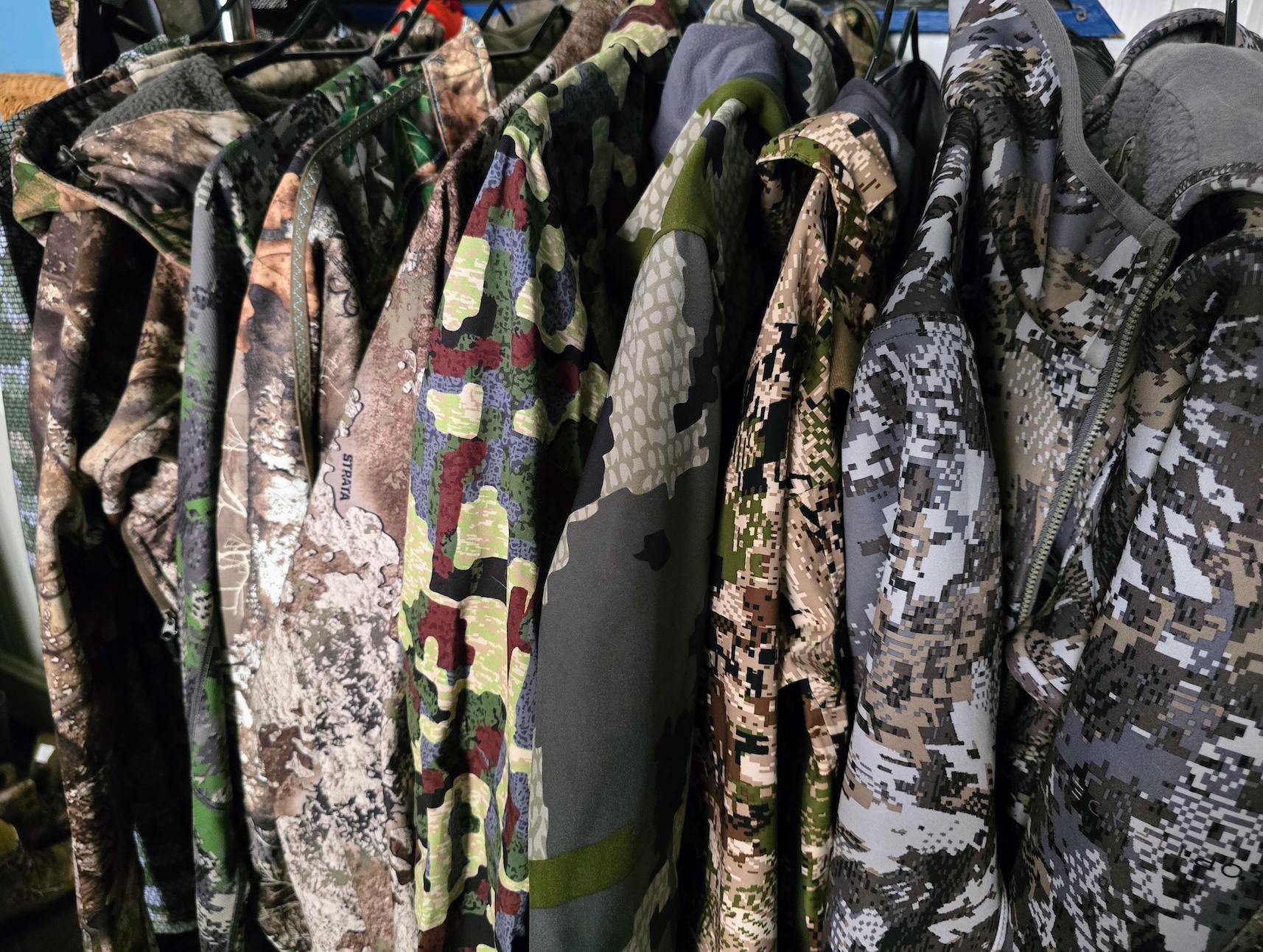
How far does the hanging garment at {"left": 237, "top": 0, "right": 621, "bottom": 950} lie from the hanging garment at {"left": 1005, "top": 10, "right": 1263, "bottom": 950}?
1.36 feet

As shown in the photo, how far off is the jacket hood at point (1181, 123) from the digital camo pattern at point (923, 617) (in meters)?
0.10

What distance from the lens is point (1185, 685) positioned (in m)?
0.34

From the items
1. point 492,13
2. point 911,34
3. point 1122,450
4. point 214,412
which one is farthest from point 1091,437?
point 492,13

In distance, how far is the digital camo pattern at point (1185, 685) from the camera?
325mm

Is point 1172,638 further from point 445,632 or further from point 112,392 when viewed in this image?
point 112,392

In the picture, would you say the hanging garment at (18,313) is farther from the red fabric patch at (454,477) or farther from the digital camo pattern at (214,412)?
the red fabric patch at (454,477)

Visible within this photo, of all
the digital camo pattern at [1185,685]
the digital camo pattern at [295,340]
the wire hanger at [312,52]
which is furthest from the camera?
the wire hanger at [312,52]

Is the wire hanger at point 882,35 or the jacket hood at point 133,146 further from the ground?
the wire hanger at point 882,35

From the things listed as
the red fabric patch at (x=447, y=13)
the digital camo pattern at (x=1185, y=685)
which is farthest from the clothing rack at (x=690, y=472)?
the red fabric patch at (x=447, y=13)

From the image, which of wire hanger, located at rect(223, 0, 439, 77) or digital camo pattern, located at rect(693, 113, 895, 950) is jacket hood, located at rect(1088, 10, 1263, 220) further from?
wire hanger, located at rect(223, 0, 439, 77)

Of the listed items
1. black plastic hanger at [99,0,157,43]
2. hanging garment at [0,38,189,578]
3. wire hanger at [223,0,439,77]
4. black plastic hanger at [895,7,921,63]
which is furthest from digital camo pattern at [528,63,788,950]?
black plastic hanger at [99,0,157,43]

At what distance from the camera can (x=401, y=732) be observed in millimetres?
565

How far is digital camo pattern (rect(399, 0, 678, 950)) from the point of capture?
435mm

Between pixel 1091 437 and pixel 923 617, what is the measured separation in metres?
0.13
